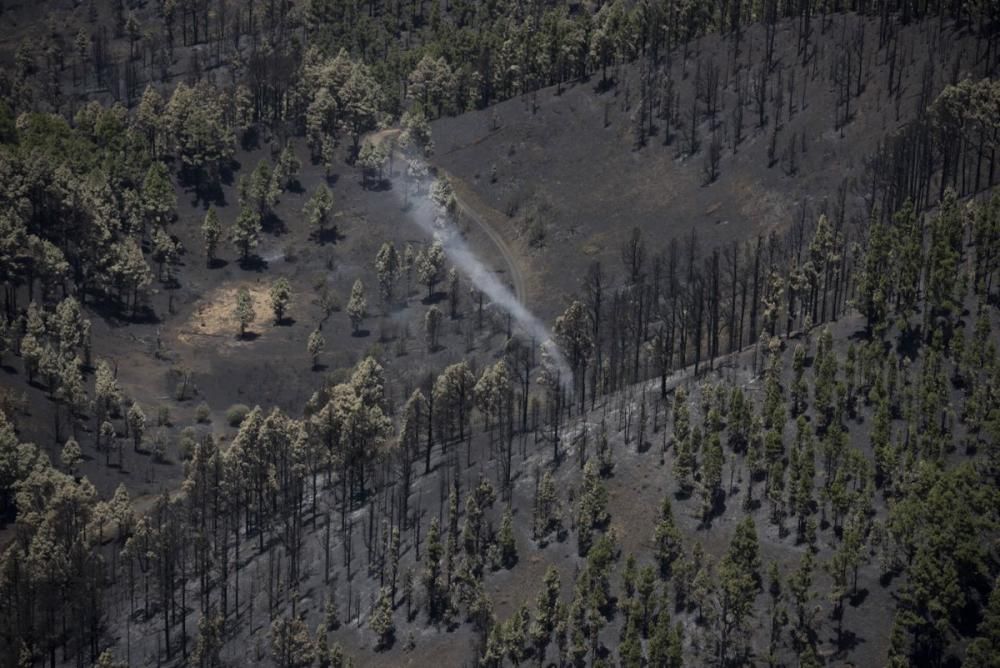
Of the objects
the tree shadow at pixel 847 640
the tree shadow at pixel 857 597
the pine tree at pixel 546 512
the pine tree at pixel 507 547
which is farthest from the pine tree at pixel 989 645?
the pine tree at pixel 507 547

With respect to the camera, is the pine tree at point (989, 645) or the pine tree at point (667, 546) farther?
the pine tree at point (667, 546)

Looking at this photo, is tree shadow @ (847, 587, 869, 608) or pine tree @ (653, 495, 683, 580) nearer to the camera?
tree shadow @ (847, 587, 869, 608)

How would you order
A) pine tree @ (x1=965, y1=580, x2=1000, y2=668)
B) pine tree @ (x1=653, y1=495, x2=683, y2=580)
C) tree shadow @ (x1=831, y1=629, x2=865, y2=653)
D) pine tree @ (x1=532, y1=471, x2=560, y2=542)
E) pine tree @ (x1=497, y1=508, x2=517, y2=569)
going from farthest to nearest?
pine tree @ (x1=532, y1=471, x2=560, y2=542) → pine tree @ (x1=497, y1=508, x2=517, y2=569) → pine tree @ (x1=653, y1=495, x2=683, y2=580) → tree shadow @ (x1=831, y1=629, x2=865, y2=653) → pine tree @ (x1=965, y1=580, x2=1000, y2=668)

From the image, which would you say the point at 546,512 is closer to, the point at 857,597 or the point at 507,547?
the point at 507,547

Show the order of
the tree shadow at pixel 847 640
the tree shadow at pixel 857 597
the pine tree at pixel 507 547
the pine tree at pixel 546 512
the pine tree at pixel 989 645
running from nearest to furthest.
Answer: the pine tree at pixel 989 645, the tree shadow at pixel 847 640, the tree shadow at pixel 857 597, the pine tree at pixel 507 547, the pine tree at pixel 546 512

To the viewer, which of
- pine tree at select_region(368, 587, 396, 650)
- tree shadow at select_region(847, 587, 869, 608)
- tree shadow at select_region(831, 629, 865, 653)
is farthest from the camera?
pine tree at select_region(368, 587, 396, 650)

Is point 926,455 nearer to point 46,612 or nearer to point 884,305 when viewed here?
point 884,305

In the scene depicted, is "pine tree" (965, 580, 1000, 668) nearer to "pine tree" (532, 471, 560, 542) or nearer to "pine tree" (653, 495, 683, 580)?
"pine tree" (653, 495, 683, 580)

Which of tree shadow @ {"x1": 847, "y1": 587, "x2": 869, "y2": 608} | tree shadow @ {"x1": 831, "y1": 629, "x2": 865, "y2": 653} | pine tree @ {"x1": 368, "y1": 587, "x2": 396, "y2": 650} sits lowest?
pine tree @ {"x1": 368, "y1": 587, "x2": 396, "y2": 650}

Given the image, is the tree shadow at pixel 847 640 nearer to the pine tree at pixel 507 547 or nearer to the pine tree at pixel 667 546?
the pine tree at pixel 667 546

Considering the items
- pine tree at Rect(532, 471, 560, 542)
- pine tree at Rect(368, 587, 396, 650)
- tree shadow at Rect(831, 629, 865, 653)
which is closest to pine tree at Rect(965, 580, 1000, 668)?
tree shadow at Rect(831, 629, 865, 653)

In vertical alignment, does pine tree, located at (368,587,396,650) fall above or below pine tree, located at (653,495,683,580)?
below
